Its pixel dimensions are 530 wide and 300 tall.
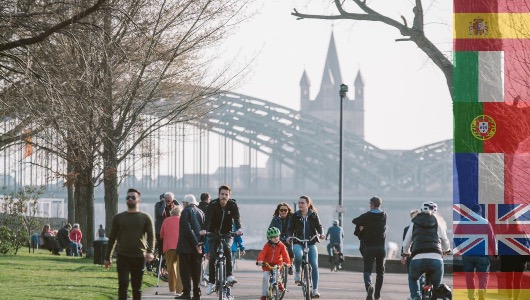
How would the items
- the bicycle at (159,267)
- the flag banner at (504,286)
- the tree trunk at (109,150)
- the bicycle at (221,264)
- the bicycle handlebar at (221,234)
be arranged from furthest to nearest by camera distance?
the tree trunk at (109,150) < the bicycle at (159,267) < the flag banner at (504,286) < the bicycle handlebar at (221,234) < the bicycle at (221,264)

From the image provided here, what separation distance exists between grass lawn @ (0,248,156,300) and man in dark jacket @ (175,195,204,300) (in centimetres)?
123

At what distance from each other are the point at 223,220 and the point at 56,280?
207 inches

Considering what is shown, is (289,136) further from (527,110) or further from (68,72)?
(68,72)

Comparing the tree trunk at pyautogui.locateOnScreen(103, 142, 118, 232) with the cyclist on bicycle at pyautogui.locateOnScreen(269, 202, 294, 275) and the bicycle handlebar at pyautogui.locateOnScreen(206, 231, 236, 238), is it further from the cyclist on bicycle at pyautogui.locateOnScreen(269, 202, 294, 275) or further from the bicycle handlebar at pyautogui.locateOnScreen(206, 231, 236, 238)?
the bicycle handlebar at pyautogui.locateOnScreen(206, 231, 236, 238)

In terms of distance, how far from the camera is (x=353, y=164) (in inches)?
6437

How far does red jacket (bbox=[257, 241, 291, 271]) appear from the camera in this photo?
16.8 meters

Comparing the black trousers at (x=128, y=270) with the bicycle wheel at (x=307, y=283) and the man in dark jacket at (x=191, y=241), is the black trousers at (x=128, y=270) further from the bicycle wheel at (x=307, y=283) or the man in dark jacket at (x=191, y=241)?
the bicycle wheel at (x=307, y=283)

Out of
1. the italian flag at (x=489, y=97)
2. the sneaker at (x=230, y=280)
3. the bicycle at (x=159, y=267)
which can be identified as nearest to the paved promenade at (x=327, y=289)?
the bicycle at (x=159, y=267)

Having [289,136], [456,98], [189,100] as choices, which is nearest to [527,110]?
[456,98]

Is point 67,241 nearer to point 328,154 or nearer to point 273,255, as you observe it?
point 273,255

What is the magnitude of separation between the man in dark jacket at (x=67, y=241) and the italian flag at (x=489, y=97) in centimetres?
1386

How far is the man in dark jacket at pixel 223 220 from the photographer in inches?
674

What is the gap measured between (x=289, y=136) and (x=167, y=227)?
14001 cm

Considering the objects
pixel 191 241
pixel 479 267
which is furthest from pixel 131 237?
pixel 479 267
